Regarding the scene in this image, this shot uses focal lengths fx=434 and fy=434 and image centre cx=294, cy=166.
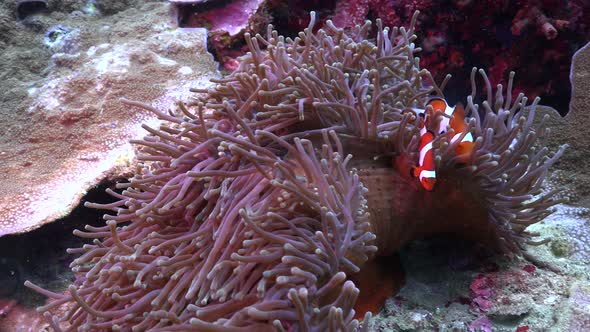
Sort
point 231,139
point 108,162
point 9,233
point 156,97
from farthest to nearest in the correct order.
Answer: point 156,97 → point 108,162 → point 9,233 → point 231,139

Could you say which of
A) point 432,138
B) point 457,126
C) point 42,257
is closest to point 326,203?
point 432,138

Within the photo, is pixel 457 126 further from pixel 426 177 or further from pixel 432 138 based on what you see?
pixel 426 177

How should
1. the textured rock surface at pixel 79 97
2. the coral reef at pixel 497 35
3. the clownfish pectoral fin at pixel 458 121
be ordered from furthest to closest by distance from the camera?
the coral reef at pixel 497 35 → the textured rock surface at pixel 79 97 → the clownfish pectoral fin at pixel 458 121

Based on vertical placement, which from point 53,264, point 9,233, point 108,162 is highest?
point 108,162

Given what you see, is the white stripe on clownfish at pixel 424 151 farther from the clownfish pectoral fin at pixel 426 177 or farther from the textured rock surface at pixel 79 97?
the textured rock surface at pixel 79 97

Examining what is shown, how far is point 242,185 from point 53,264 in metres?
1.79

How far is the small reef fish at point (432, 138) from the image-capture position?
5.30 ft

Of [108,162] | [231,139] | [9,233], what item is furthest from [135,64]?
[231,139]

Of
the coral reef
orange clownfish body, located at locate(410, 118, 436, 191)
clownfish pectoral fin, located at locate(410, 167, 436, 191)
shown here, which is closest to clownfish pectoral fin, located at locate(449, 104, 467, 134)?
orange clownfish body, located at locate(410, 118, 436, 191)

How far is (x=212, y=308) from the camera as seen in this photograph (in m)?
1.32

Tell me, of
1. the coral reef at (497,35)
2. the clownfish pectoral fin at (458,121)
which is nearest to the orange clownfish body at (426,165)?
the clownfish pectoral fin at (458,121)

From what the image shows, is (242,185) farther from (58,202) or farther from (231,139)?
(58,202)

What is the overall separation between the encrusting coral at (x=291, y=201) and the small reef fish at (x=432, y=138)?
34mm

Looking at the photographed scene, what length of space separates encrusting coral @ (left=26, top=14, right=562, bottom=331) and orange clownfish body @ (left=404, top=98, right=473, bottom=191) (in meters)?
0.04
